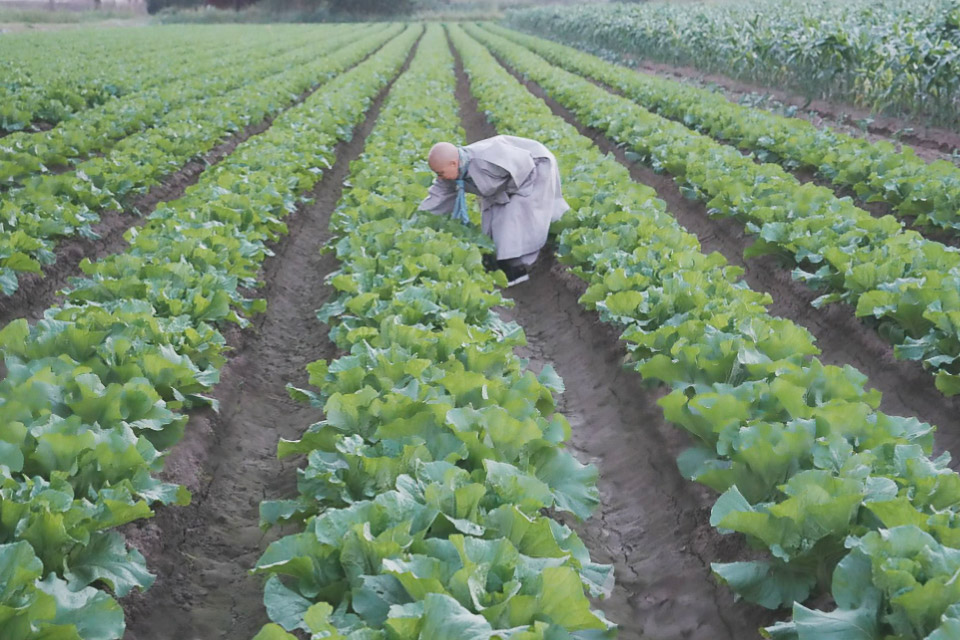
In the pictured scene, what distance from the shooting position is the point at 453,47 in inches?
1577

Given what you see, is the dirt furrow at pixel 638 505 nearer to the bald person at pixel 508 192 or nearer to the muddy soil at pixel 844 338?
the bald person at pixel 508 192

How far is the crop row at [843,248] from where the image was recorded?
18.1ft

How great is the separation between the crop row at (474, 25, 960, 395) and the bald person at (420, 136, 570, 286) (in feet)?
6.60

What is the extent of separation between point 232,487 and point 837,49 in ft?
52.7

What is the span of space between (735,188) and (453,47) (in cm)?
3351

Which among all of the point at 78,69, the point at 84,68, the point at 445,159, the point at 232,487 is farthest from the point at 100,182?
the point at 84,68

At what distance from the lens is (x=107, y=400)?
4.19 m

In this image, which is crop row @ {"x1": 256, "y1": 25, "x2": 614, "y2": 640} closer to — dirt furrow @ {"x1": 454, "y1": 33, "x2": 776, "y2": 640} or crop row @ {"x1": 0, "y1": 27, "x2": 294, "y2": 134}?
dirt furrow @ {"x1": 454, "y1": 33, "x2": 776, "y2": 640}

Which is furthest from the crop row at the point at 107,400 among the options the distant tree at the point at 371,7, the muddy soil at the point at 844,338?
the distant tree at the point at 371,7

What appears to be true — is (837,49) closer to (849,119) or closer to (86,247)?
(849,119)

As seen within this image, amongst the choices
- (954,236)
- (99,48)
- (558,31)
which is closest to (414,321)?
(954,236)

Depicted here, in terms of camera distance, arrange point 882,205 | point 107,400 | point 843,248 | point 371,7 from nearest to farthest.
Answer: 1. point 107,400
2. point 843,248
3. point 882,205
4. point 371,7

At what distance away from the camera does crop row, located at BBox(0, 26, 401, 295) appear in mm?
7492

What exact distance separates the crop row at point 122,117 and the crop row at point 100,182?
2.02ft
